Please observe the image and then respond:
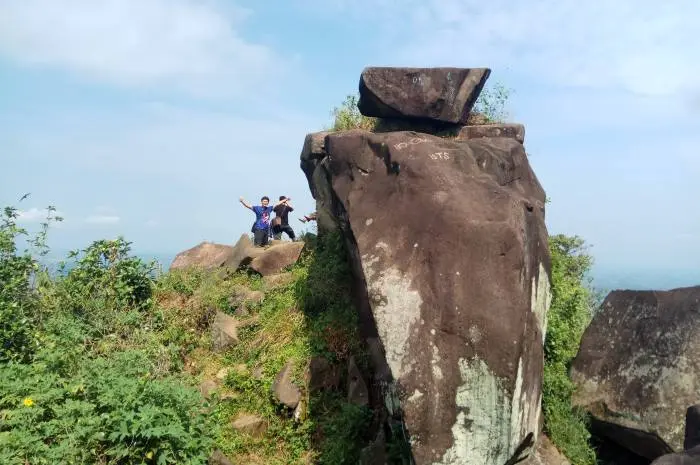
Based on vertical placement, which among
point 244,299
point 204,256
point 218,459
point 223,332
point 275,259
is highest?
point 204,256

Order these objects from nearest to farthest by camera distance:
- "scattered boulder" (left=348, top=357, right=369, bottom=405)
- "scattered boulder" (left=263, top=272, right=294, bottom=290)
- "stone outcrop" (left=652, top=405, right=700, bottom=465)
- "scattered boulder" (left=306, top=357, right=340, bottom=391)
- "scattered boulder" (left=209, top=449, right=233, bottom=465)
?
"stone outcrop" (left=652, top=405, right=700, bottom=465), "scattered boulder" (left=209, top=449, right=233, bottom=465), "scattered boulder" (left=348, top=357, right=369, bottom=405), "scattered boulder" (left=306, top=357, right=340, bottom=391), "scattered boulder" (left=263, top=272, right=294, bottom=290)

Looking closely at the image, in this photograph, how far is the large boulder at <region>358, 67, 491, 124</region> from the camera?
37.5 ft

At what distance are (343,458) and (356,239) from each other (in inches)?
115

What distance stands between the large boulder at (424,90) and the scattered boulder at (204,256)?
5528 mm

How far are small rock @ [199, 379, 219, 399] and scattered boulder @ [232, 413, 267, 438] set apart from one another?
2.54 feet

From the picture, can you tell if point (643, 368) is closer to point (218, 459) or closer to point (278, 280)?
point (218, 459)

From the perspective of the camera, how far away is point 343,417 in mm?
8539

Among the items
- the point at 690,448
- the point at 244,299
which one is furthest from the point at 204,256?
the point at 690,448

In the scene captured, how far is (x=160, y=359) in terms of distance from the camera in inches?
403

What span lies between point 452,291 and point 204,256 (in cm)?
1004

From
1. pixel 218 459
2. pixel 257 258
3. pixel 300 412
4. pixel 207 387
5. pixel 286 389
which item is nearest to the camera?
pixel 218 459

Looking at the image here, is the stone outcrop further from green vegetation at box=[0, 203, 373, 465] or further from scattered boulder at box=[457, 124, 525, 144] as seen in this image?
scattered boulder at box=[457, 124, 525, 144]

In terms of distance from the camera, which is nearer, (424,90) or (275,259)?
(424,90)

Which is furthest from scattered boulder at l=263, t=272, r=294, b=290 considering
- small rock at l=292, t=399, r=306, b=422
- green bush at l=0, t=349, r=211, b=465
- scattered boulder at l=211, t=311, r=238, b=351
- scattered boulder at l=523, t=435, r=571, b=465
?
scattered boulder at l=523, t=435, r=571, b=465
